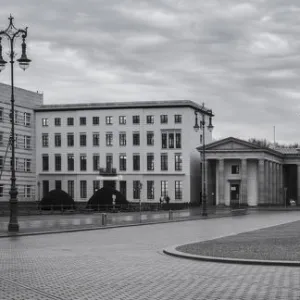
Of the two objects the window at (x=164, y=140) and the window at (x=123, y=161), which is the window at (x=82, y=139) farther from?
the window at (x=164, y=140)

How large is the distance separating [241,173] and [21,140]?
34891 millimetres

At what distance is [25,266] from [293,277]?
23.3 feet

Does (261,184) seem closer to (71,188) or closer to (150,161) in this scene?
(150,161)

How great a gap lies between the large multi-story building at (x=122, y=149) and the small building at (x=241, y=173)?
346 centimetres

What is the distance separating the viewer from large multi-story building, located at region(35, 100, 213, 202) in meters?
113

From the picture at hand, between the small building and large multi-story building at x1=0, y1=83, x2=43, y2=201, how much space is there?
26996 millimetres

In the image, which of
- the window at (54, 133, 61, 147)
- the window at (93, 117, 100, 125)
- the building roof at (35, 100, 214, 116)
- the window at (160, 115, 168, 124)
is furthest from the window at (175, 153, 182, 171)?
the window at (54, 133, 61, 147)

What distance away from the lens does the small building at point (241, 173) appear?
11494cm

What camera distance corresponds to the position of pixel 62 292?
564 inches

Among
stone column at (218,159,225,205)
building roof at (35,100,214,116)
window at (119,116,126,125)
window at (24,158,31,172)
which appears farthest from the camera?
stone column at (218,159,225,205)

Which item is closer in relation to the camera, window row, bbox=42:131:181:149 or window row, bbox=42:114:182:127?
window row, bbox=42:131:181:149

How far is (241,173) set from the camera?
384ft

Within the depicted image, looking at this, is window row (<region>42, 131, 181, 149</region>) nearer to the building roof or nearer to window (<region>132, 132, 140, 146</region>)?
window (<region>132, 132, 140, 146</region>)

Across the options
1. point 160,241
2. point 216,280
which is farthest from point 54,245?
point 216,280
